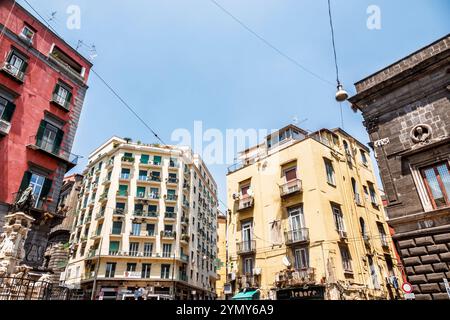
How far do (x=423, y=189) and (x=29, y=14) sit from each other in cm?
2550

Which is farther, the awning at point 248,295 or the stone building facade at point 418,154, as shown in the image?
the awning at point 248,295

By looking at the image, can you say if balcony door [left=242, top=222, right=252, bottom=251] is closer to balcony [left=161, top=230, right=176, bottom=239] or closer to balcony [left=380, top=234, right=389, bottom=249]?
balcony [left=380, top=234, right=389, bottom=249]

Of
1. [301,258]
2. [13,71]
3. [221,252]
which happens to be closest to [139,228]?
[221,252]

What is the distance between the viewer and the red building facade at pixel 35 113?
15031mm

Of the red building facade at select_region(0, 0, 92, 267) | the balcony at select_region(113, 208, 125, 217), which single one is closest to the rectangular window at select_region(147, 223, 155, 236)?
the balcony at select_region(113, 208, 125, 217)

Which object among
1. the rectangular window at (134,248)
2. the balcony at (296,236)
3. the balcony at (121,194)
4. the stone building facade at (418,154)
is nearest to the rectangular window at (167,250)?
the rectangular window at (134,248)

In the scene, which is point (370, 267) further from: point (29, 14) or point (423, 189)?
point (29, 14)

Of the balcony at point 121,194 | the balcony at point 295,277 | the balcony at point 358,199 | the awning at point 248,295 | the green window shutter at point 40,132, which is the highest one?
the balcony at point 121,194

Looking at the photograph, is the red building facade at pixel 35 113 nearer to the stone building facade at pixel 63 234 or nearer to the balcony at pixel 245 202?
the stone building facade at pixel 63 234

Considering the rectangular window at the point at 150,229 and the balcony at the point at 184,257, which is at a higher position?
the rectangular window at the point at 150,229

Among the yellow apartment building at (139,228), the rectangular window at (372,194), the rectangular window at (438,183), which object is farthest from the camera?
the yellow apartment building at (139,228)

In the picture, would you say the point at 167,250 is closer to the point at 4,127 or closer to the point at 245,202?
the point at 245,202

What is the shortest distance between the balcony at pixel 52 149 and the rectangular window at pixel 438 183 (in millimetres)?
19955

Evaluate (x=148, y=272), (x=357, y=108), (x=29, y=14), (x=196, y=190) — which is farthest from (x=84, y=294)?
(x=357, y=108)
